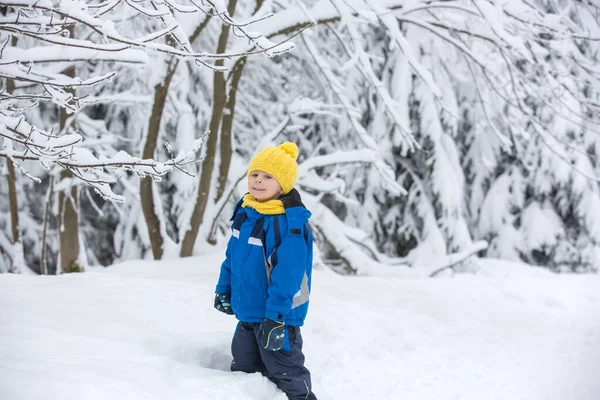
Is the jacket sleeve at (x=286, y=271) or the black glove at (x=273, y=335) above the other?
the jacket sleeve at (x=286, y=271)

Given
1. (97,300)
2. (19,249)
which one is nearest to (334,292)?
(97,300)

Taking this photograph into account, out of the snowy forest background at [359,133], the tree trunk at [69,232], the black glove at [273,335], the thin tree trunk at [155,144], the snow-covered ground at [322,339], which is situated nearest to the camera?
the snow-covered ground at [322,339]

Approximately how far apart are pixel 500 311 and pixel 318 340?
222 centimetres

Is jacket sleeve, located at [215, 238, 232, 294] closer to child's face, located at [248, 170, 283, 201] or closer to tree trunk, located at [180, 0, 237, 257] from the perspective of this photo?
child's face, located at [248, 170, 283, 201]

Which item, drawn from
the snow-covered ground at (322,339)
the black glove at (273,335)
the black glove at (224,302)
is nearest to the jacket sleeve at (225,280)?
the black glove at (224,302)

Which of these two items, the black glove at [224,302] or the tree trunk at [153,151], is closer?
the black glove at [224,302]

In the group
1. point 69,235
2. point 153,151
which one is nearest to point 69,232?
point 69,235

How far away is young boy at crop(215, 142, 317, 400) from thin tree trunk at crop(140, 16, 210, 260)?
2696 mm

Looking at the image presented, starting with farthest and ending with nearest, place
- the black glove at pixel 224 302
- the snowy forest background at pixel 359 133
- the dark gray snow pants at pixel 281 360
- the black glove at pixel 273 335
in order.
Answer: the snowy forest background at pixel 359 133, the black glove at pixel 224 302, the dark gray snow pants at pixel 281 360, the black glove at pixel 273 335

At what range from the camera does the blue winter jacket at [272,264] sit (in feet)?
7.39

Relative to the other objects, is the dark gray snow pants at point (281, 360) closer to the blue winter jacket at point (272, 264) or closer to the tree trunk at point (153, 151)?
the blue winter jacket at point (272, 264)

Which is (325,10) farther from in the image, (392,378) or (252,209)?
(392,378)

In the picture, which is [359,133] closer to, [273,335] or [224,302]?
[224,302]

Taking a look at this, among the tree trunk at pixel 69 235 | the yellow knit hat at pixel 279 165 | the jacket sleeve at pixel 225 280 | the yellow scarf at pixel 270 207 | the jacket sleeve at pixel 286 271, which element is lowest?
the tree trunk at pixel 69 235
